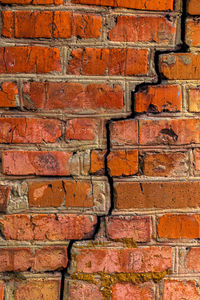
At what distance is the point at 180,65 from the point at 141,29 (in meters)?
0.18

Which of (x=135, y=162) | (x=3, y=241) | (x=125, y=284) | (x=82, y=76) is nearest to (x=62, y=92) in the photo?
(x=82, y=76)

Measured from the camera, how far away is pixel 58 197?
96 cm

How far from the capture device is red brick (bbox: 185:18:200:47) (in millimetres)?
965

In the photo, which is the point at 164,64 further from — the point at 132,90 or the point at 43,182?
the point at 43,182

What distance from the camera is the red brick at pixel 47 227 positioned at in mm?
960

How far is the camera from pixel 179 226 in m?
0.98

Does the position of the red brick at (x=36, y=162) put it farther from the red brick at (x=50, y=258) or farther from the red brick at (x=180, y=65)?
the red brick at (x=180, y=65)

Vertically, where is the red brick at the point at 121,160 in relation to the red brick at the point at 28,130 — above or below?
below

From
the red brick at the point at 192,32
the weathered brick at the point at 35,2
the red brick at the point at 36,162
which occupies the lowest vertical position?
the red brick at the point at 36,162

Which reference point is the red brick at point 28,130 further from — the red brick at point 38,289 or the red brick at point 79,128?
the red brick at point 38,289

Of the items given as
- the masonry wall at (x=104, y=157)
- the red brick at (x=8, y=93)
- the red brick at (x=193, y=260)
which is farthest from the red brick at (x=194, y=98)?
the red brick at (x=8, y=93)

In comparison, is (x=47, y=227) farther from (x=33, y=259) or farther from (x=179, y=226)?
(x=179, y=226)

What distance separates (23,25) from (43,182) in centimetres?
52

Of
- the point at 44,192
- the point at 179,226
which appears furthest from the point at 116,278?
the point at 44,192
